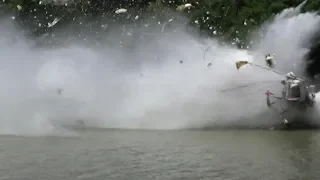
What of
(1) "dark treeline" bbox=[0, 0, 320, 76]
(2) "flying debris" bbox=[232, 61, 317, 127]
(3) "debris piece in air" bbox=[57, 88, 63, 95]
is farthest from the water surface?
(1) "dark treeline" bbox=[0, 0, 320, 76]

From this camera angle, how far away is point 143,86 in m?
20.8

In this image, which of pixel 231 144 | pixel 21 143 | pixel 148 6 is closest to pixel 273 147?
pixel 231 144

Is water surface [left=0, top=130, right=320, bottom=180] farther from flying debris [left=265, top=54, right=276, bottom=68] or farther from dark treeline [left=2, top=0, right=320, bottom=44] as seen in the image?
dark treeline [left=2, top=0, right=320, bottom=44]

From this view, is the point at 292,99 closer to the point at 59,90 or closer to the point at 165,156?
the point at 165,156

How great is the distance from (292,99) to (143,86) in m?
5.37

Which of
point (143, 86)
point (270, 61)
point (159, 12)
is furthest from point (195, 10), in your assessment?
point (270, 61)

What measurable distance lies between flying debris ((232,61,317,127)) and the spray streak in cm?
61

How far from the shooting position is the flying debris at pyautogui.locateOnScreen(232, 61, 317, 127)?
18.1 m

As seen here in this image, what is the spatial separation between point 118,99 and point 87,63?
→ 2.89 metres

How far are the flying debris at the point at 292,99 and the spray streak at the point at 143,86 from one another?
2.01 feet

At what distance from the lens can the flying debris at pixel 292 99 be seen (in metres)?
18.1

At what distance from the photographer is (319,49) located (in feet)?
70.9

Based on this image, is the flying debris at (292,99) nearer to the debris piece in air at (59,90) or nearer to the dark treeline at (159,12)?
the dark treeline at (159,12)

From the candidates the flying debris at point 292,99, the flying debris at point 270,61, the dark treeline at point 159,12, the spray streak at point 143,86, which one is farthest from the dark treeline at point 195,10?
the flying debris at point 292,99
